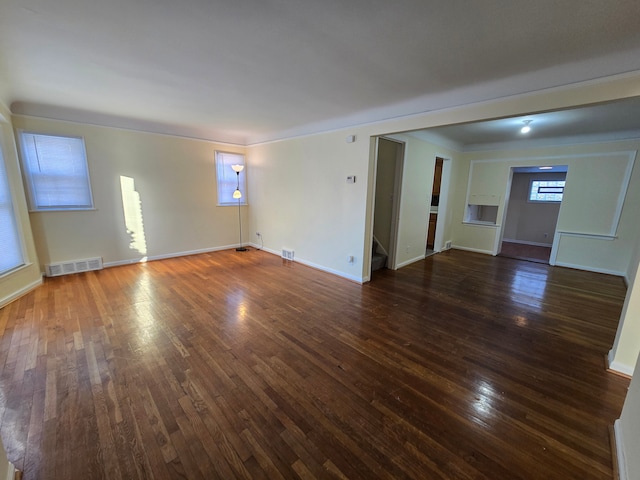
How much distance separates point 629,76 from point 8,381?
5.29 meters

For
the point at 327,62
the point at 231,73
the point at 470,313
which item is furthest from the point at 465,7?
the point at 470,313

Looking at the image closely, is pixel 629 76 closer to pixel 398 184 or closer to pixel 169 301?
pixel 398 184

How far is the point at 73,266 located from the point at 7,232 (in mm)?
1087

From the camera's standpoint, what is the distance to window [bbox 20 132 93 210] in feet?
12.3

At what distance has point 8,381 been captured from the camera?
1905 millimetres

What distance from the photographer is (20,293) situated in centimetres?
333

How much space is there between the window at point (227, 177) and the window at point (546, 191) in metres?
8.54

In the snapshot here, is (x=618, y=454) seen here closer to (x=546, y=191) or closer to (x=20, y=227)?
(x=20, y=227)

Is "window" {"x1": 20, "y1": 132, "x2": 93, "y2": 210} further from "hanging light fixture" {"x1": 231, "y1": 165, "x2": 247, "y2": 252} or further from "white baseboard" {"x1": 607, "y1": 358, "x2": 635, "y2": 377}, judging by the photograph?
"white baseboard" {"x1": 607, "y1": 358, "x2": 635, "y2": 377}

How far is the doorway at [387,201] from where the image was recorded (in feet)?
15.1

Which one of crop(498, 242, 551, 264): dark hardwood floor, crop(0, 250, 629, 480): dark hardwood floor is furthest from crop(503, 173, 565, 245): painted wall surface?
crop(0, 250, 629, 480): dark hardwood floor

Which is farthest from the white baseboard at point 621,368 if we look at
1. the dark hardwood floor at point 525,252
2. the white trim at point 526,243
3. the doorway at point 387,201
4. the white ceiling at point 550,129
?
the white trim at point 526,243

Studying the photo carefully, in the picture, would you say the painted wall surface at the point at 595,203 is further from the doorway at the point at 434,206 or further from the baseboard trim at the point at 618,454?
the baseboard trim at the point at 618,454

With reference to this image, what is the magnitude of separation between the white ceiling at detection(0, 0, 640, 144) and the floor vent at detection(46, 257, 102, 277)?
2.40 metres
